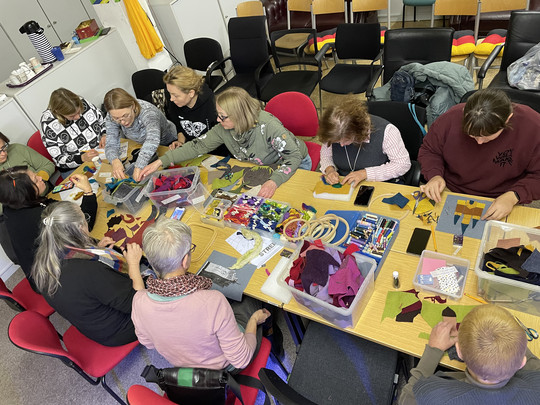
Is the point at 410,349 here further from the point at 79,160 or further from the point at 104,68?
the point at 104,68

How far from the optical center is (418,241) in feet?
5.85

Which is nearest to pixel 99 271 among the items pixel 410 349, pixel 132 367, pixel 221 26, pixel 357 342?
pixel 132 367

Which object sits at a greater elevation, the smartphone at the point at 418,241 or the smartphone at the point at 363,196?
the smartphone at the point at 363,196

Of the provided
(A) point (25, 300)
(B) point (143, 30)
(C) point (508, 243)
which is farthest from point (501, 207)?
(B) point (143, 30)

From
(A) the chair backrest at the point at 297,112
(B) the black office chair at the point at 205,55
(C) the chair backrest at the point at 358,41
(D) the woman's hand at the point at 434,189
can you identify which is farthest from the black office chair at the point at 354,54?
(D) the woman's hand at the point at 434,189

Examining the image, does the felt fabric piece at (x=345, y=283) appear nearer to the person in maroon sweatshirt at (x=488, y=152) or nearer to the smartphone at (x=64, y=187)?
the person in maroon sweatshirt at (x=488, y=152)

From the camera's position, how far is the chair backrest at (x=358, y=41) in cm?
381

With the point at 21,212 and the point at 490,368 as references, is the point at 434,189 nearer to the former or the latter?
the point at 490,368

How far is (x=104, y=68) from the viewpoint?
14.7ft

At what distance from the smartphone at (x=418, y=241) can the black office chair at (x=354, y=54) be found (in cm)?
217

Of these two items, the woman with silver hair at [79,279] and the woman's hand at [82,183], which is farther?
the woman's hand at [82,183]

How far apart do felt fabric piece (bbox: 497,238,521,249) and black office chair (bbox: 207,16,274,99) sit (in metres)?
3.02

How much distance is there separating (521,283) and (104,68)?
4.80 m

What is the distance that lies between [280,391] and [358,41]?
12.3 ft
